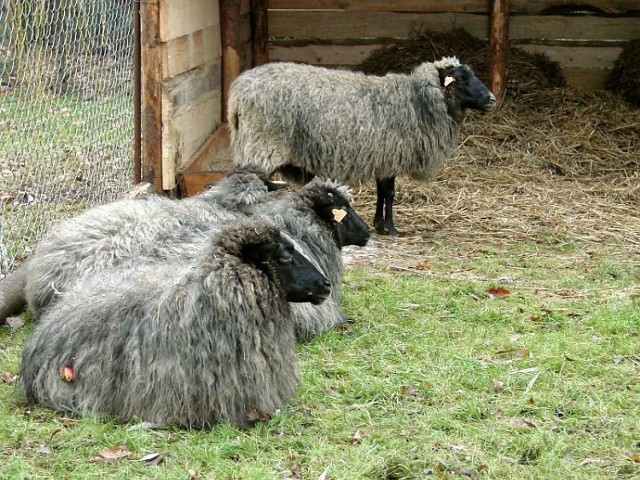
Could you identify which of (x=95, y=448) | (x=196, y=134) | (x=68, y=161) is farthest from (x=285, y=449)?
(x=196, y=134)

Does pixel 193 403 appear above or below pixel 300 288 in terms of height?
below

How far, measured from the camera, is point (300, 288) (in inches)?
207

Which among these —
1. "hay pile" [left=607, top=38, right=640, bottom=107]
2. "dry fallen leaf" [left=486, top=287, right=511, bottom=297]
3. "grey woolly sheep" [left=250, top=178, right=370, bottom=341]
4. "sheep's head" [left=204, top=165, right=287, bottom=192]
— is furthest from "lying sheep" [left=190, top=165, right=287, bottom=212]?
"hay pile" [left=607, top=38, right=640, bottom=107]

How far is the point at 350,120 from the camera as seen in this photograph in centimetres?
952

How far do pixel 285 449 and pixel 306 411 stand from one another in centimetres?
49

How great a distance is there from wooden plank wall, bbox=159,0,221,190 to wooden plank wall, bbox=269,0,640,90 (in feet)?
7.41

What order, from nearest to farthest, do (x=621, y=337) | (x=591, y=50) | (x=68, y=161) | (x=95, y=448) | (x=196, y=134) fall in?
(x=95, y=448)
(x=621, y=337)
(x=68, y=161)
(x=196, y=134)
(x=591, y=50)

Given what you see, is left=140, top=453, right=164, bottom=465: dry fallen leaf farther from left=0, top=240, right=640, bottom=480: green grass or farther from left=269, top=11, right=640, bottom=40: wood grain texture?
left=269, top=11, right=640, bottom=40: wood grain texture

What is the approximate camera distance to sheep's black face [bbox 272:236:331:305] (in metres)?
5.20

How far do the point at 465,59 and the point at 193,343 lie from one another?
29.8ft

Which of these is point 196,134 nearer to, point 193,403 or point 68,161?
point 68,161

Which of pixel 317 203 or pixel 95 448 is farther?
pixel 317 203

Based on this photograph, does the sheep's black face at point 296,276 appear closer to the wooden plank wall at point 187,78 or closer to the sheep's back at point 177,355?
the sheep's back at point 177,355

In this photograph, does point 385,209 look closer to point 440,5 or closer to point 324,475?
point 440,5
